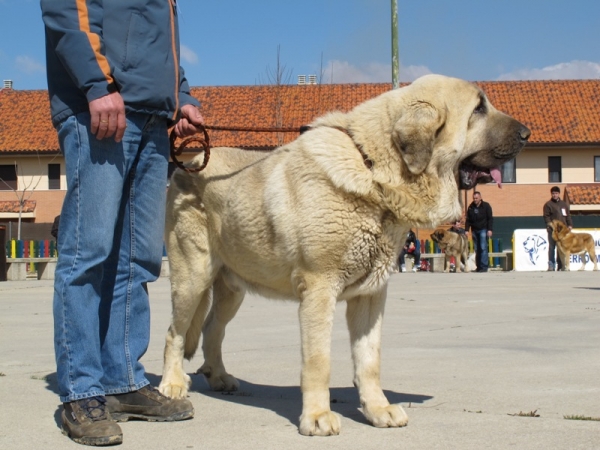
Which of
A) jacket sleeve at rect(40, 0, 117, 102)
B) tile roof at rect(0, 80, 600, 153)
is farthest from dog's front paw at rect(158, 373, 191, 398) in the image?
tile roof at rect(0, 80, 600, 153)

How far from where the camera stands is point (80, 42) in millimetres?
3754

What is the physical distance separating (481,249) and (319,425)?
19.0 meters

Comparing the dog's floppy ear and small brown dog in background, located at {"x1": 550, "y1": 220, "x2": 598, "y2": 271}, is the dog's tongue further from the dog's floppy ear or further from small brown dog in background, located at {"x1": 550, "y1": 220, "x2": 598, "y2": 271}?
small brown dog in background, located at {"x1": 550, "y1": 220, "x2": 598, "y2": 271}

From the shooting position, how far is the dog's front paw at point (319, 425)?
3766 mm

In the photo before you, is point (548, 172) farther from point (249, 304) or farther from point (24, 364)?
point (24, 364)

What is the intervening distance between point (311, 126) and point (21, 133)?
43.9m

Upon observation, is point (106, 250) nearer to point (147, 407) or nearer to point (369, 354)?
point (147, 407)

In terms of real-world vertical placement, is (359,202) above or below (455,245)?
below

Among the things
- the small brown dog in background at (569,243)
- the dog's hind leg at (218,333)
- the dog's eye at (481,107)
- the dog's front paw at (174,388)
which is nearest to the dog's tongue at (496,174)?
the dog's eye at (481,107)

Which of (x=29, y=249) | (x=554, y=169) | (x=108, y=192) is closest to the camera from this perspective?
(x=108, y=192)

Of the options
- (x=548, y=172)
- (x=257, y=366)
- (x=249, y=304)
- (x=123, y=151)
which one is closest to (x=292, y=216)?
(x=123, y=151)

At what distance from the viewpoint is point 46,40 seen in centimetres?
406

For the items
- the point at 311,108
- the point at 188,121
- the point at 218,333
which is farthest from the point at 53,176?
the point at 188,121

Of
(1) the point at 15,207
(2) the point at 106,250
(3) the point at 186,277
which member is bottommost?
(3) the point at 186,277
